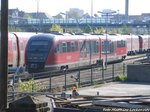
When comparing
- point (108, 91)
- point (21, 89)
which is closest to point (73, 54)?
point (108, 91)

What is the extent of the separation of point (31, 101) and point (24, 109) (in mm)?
262

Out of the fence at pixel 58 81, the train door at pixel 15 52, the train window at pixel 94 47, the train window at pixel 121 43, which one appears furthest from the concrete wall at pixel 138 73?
the train window at pixel 121 43

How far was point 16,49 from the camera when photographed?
39.7 m

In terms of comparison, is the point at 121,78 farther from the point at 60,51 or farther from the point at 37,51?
the point at 37,51

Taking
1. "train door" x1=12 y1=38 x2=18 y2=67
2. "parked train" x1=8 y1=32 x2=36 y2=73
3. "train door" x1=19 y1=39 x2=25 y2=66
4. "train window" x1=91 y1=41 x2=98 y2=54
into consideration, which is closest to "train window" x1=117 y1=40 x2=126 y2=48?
"train window" x1=91 y1=41 x2=98 y2=54

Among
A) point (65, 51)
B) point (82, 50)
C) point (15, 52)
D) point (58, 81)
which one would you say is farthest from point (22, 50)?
point (58, 81)

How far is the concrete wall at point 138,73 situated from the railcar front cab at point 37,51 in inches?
301

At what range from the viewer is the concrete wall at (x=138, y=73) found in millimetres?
33094

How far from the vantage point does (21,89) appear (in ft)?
72.2

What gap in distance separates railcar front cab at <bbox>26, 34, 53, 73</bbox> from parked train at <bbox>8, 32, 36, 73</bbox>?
747mm

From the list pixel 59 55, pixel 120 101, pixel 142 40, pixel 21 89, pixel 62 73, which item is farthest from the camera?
pixel 142 40

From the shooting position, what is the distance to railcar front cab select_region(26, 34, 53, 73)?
3866 cm

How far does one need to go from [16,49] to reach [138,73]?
35.6 feet

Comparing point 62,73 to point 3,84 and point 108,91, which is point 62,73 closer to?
point 108,91
